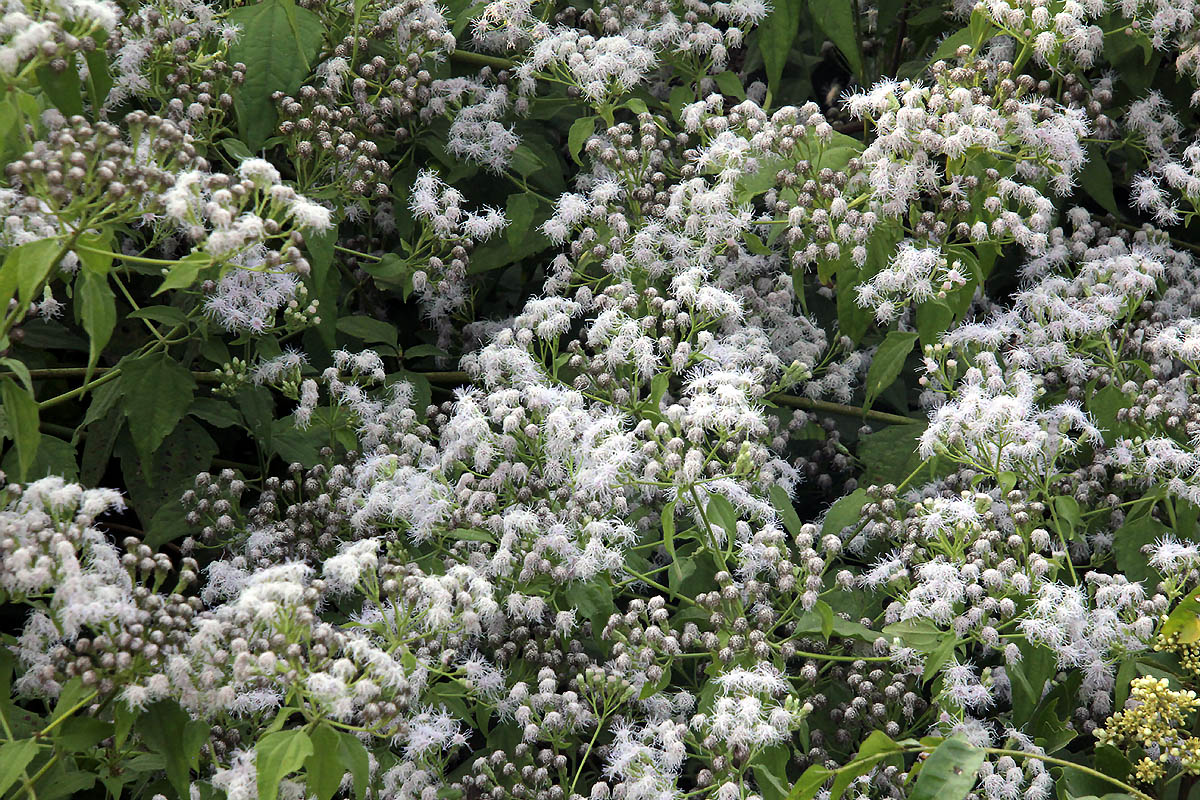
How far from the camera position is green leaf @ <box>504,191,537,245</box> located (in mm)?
4566

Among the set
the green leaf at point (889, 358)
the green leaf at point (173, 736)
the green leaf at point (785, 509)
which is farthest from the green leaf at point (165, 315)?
the green leaf at point (889, 358)

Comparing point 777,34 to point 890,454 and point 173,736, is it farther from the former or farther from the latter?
point 173,736

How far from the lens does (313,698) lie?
2893 millimetres

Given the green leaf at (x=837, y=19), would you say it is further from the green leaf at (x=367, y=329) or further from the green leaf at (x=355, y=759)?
the green leaf at (x=355, y=759)

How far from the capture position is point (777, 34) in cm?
475

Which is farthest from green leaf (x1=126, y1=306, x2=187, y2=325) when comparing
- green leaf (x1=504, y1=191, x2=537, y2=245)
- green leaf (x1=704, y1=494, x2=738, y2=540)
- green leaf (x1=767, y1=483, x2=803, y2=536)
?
green leaf (x1=767, y1=483, x2=803, y2=536)

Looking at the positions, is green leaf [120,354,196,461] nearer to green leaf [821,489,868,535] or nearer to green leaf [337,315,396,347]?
green leaf [337,315,396,347]

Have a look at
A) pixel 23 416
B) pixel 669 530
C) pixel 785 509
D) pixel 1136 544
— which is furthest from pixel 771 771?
pixel 23 416

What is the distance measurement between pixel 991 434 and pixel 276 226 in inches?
85.2

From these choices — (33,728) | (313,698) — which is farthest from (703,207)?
(33,728)

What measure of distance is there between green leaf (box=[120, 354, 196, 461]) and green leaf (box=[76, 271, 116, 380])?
91 centimetres

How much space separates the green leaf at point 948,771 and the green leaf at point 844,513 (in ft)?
4.80

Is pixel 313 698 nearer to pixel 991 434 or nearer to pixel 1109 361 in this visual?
pixel 991 434

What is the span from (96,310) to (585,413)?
1.39 metres
